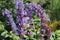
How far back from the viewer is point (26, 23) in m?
2.38

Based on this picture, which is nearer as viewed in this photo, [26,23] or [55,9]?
[26,23]

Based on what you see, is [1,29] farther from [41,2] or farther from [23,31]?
[41,2]

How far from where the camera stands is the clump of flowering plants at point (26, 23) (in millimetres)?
2283

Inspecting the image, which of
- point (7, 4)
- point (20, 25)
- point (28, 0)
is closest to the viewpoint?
point (20, 25)

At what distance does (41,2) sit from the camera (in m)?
3.49

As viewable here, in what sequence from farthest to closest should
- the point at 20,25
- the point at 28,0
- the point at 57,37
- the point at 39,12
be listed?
the point at 28,0
the point at 57,37
the point at 39,12
the point at 20,25

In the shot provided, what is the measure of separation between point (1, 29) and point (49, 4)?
130cm

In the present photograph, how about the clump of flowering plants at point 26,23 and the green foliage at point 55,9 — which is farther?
the green foliage at point 55,9

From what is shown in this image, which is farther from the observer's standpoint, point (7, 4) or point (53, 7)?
point (53, 7)

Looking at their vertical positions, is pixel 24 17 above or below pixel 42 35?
above

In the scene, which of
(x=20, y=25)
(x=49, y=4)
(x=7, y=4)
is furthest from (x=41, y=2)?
(x=20, y=25)

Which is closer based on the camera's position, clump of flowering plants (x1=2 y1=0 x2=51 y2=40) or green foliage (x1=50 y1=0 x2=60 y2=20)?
clump of flowering plants (x1=2 y1=0 x2=51 y2=40)

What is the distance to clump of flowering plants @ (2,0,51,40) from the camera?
2283mm

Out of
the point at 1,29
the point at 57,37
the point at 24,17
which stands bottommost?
the point at 57,37
